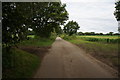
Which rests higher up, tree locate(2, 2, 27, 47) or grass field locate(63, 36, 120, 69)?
tree locate(2, 2, 27, 47)

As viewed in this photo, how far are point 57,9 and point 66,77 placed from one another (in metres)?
26.0

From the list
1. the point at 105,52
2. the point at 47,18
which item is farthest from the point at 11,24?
the point at 47,18

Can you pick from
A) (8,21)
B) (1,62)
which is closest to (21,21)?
(8,21)

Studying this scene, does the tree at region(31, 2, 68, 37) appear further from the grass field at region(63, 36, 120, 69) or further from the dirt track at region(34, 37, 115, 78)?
the dirt track at region(34, 37, 115, 78)

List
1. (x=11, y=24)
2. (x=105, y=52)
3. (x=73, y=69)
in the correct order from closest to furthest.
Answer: (x=11, y=24)
(x=73, y=69)
(x=105, y=52)

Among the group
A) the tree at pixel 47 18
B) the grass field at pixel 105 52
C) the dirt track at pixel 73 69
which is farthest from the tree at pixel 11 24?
the tree at pixel 47 18

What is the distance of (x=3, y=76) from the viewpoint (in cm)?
590

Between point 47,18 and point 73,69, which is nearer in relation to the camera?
point 73,69

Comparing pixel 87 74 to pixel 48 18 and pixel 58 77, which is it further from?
pixel 48 18

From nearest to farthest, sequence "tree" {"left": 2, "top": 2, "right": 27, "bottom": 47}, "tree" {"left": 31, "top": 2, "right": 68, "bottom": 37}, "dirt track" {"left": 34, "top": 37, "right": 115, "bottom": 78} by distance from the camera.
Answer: "tree" {"left": 2, "top": 2, "right": 27, "bottom": 47}
"dirt track" {"left": 34, "top": 37, "right": 115, "bottom": 78}
"tree" {"left": 31, "top": 2, "right": 68, "bottom": 37}

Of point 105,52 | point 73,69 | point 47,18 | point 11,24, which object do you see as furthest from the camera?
point 47,18

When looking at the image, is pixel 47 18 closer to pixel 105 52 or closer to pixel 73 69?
pixel 105 52

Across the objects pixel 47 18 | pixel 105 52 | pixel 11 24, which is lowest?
pixel 105 52

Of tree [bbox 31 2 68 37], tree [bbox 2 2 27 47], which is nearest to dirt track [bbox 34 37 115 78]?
tree [bbox 2 2 27 47]
